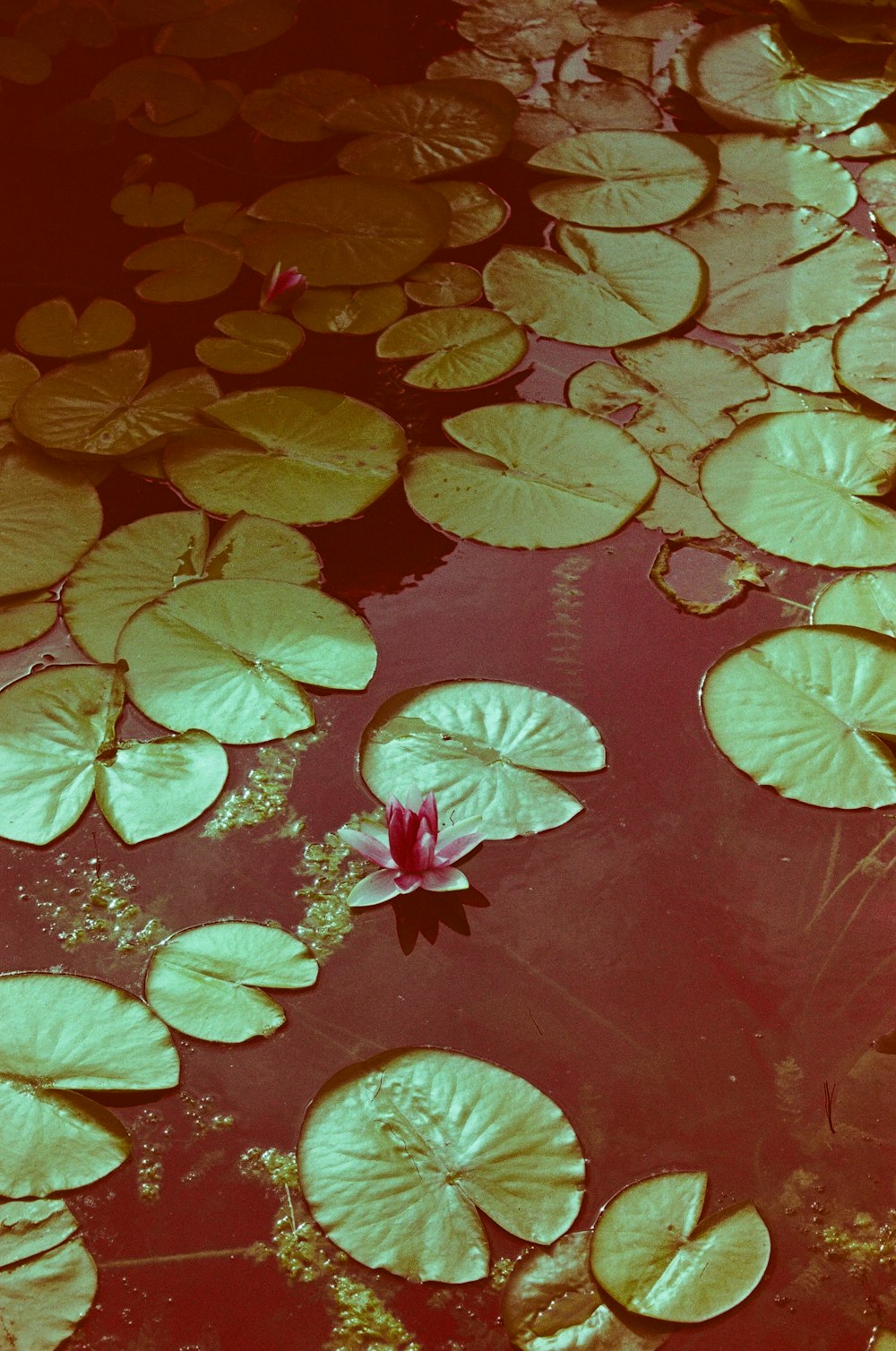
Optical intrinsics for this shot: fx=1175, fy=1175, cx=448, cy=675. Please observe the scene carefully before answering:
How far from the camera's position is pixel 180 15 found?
3.05 m

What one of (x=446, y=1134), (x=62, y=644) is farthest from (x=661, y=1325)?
(x=62, y=644)

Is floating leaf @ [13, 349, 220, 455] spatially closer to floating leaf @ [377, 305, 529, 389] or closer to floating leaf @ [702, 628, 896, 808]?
floating leaf @ [377, 305, 529, 389]

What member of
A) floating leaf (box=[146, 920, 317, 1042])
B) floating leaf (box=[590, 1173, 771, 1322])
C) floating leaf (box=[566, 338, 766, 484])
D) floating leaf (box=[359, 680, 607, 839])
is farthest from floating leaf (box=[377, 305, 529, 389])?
floating leaf (box=[590, 1173, 771, 1322])

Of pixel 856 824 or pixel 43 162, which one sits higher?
pixel 43 162

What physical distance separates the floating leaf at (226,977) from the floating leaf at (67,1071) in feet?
Result: 0.11

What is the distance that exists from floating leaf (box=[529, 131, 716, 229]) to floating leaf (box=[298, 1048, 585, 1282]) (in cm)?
186

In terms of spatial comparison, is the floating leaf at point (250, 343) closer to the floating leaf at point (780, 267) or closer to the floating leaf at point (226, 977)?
the floating leaf at point (780, 267)

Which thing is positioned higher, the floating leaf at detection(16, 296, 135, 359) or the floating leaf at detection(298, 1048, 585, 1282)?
the floating leaf at detection(16, 296, 135, 359)

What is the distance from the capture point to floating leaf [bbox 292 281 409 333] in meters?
2.29

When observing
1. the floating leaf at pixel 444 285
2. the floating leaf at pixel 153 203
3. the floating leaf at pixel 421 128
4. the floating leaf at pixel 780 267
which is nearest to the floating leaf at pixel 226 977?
the floating leaf at pixel 444 285

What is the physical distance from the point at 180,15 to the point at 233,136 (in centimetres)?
55

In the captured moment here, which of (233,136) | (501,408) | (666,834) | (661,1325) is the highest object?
(233,136)

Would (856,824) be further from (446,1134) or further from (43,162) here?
(43,162)

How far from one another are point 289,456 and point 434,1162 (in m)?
1.21
